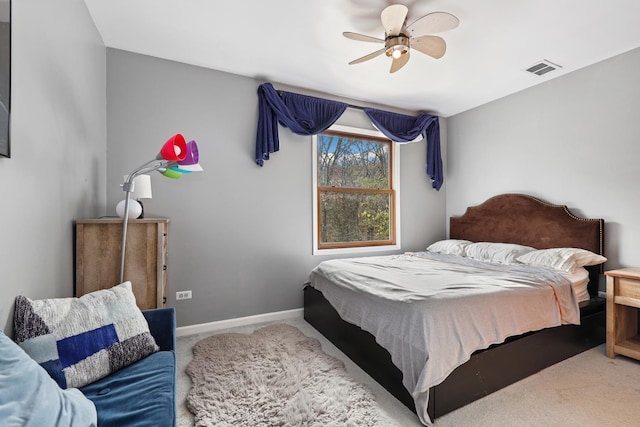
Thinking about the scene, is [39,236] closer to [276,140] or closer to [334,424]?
[334,424]

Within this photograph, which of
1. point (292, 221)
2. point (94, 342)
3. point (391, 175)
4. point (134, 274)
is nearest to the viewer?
point (94, 342)

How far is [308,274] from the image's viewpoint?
3467 millimetres

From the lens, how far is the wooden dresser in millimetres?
1934

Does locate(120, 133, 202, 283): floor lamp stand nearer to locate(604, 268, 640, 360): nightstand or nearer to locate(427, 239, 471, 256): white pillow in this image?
locate(427, 239, 471, 256): white pillow

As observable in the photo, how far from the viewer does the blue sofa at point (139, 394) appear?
1.05 m

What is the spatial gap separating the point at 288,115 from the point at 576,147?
2998 millimetres

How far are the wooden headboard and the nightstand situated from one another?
0.40 meters

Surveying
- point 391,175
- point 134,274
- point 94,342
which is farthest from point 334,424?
point 391,175

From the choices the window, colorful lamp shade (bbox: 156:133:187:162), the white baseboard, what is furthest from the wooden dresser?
the window

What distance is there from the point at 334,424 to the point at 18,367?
4.64ft

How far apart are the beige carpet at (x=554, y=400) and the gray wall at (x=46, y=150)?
1.09 m

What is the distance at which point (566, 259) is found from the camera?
260 cm

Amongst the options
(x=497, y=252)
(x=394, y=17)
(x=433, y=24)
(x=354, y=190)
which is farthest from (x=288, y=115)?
(x=497, y=252)

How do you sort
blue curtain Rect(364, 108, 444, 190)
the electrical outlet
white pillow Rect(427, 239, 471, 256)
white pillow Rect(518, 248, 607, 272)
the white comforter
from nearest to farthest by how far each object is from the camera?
the white comforter → white pillow Rect(518, 248, 607, 272) → the electrical outlet → white pillow Rect(427, 239, 471, 256) → blue curtain Rect(364, 108, 444, 190)
